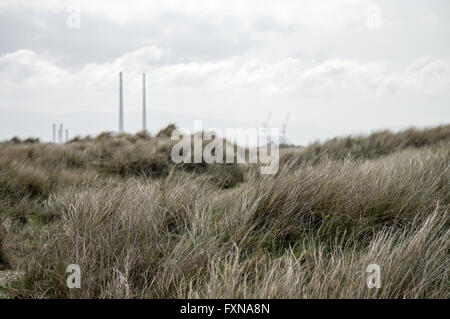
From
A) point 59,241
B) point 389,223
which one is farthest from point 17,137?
point 389,223

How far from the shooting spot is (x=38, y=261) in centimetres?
243

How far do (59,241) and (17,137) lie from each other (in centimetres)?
1713

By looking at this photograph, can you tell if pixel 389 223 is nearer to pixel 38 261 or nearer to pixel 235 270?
pixel 235 270

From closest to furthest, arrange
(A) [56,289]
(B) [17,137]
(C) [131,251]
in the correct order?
(A) [56,289], (C) [131,251], (B) [17,137]

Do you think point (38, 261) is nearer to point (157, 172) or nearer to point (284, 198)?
point (284, 198)

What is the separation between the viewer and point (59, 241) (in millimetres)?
2617

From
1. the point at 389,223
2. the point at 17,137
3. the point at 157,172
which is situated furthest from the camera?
the point at 17,137

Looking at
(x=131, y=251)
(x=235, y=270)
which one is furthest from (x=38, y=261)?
(x=235, y=270)
